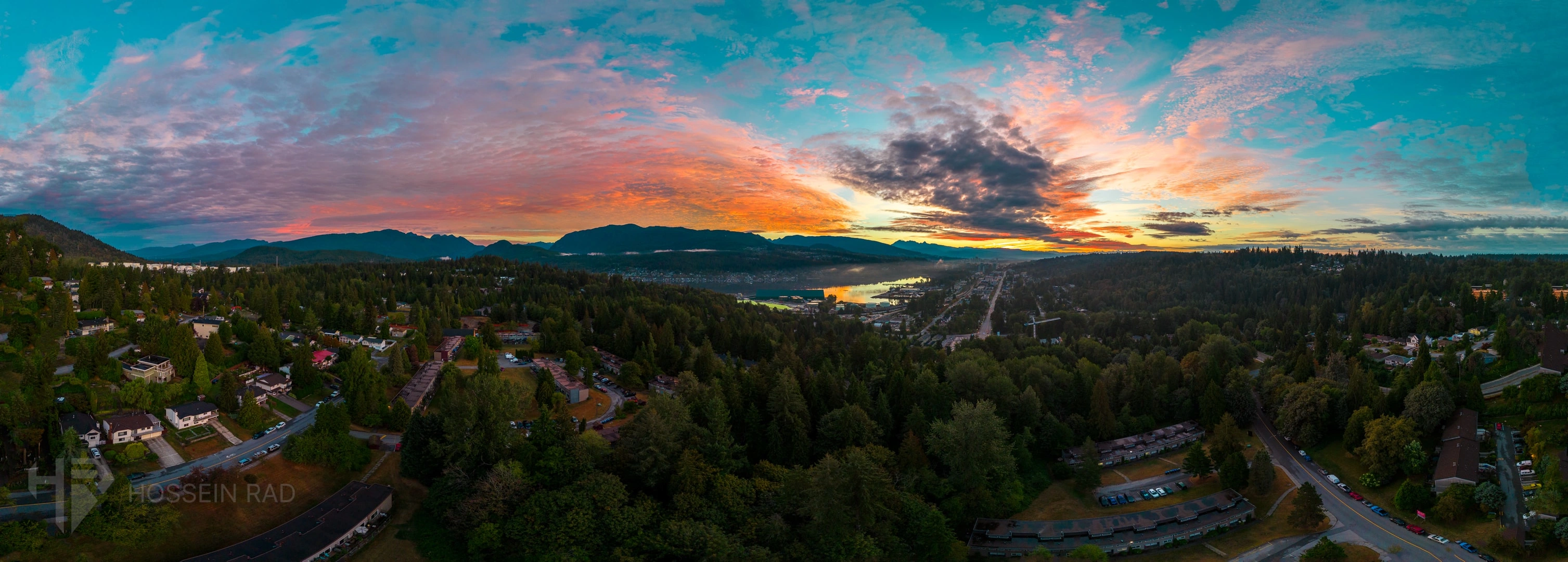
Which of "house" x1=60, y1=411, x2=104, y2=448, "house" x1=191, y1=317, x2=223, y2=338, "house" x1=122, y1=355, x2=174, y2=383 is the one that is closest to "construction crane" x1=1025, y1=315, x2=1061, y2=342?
"house" x1=122, y1=355, x2=174, y2=383

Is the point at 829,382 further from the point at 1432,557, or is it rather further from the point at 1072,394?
the point at 1432,557

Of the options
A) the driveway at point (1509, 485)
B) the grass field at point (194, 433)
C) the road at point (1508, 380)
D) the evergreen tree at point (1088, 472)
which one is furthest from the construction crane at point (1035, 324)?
the grass field at point (194, 433)

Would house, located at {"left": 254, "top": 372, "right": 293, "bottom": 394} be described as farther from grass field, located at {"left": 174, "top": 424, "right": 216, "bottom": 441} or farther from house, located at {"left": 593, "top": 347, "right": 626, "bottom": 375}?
house, located at {"left": 593, "top": 347, "right": 626, "bottom": 375}

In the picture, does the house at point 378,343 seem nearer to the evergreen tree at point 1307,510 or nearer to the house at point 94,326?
the house at point 94,326

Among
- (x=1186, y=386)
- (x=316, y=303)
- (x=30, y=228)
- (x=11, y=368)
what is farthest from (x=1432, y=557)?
(x=30, y=228)

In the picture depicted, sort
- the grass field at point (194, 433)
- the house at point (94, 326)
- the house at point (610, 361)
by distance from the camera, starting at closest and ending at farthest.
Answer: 1. the grass field at point (194, 433)
2. the house at point (94, 326)
3. the house at point (610, 361)
